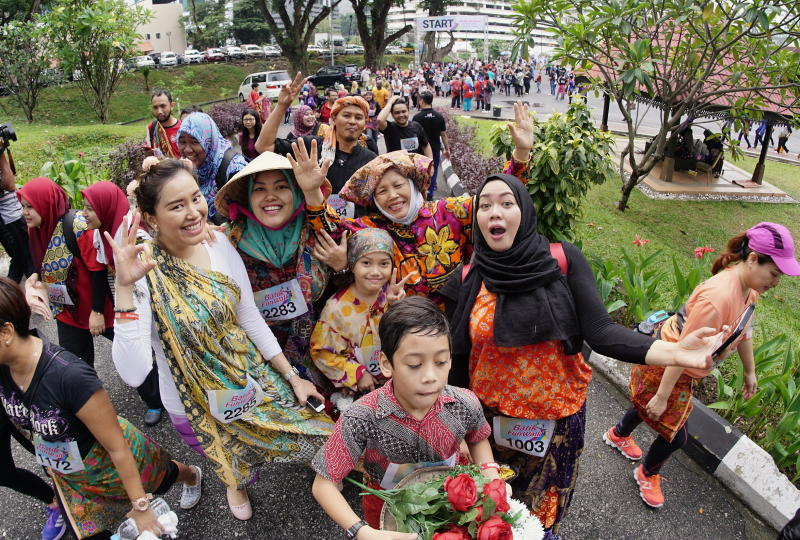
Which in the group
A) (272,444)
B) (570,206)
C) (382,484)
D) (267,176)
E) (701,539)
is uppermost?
(267,176)

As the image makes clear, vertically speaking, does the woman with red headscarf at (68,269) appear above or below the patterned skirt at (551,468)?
above

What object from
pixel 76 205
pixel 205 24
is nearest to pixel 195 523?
pixel 76 205

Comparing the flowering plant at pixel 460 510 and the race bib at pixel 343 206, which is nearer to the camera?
the flowering plant at pixel 460 510

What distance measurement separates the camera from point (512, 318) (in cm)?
190

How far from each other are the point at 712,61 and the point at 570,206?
346 cm

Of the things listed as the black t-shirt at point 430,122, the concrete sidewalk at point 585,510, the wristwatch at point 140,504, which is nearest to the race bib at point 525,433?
the concrete sidewalk at point 585,510

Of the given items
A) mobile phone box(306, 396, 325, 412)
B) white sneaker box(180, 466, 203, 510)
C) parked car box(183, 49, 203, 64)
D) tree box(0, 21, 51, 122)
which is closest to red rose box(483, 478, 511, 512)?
mobile phone box(306, 396, 325, 412)

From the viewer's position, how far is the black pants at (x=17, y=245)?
4145 millimetres

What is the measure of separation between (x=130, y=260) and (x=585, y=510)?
2643 millimetres

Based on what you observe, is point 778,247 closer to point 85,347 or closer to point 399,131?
point 85,347

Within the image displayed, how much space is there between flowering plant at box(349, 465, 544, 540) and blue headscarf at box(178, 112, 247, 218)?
2.74 meters

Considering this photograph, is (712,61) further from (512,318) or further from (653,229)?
(512,318)

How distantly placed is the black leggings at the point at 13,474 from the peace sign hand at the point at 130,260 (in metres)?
1.13

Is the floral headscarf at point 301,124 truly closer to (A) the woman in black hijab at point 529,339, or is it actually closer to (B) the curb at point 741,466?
(A) the woman in black hijab at point 529,339
